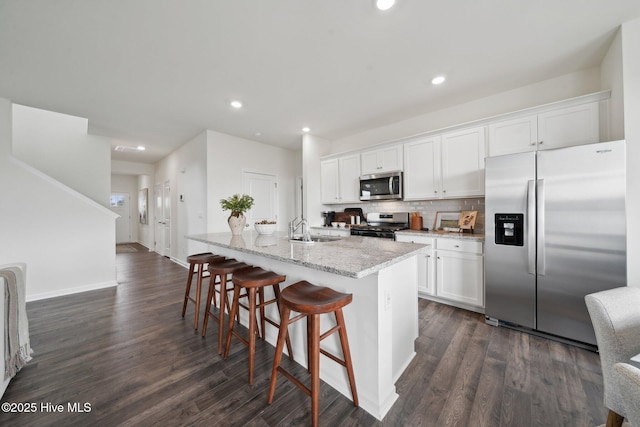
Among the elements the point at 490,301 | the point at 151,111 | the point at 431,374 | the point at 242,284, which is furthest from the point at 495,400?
the point at 151,111

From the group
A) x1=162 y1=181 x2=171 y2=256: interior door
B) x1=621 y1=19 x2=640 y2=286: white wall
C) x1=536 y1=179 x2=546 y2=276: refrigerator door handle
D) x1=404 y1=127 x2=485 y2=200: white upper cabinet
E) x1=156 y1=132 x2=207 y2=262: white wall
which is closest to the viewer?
x1=621 y1=19 x2=640 y2=286: white wall

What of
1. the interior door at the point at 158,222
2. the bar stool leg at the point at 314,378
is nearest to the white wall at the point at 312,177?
the bar stool leg at the point at 314,378

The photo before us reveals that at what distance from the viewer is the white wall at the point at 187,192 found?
14.9 feet

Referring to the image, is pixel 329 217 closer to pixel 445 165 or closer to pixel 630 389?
pixel 445 165

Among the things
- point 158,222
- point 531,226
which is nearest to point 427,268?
point 531,226

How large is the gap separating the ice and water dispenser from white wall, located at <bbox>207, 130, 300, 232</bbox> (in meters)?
4.20

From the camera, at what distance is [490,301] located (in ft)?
8.24

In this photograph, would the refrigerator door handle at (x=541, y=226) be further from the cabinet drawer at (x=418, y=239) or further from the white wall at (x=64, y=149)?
the white wall at (x=64, y=149)

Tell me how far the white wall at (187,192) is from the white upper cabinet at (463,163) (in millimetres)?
4018

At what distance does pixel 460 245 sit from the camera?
2.81 m

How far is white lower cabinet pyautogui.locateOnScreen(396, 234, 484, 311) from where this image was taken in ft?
8.89

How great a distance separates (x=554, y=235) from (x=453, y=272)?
1.02 meters

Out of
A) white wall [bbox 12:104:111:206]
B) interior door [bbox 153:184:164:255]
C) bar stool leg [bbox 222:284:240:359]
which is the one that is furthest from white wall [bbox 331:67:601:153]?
interior door [bbox 153:184:164:255]

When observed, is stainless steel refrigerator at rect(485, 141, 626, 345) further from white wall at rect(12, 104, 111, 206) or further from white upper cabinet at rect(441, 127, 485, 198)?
white wall at rect(12, 104, 111, 206)
